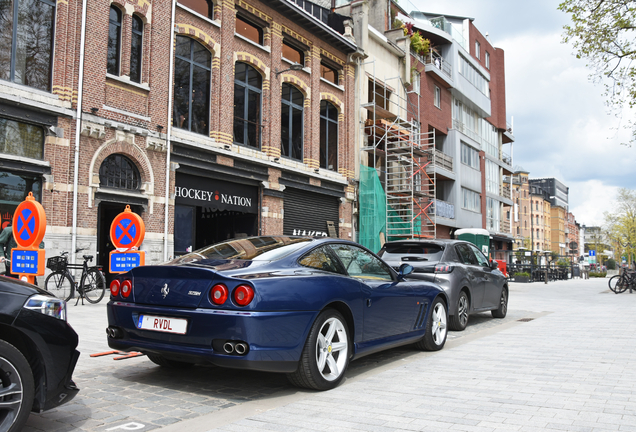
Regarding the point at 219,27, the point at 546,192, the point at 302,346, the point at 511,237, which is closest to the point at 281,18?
the point at 219,27

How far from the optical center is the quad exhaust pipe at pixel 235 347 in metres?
4.14

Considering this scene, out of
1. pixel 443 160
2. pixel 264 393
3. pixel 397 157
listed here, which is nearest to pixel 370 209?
pixel 397 157

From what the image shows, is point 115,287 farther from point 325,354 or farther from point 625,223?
point 625,223

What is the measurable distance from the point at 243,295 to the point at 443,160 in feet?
100

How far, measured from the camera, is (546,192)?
395 feet

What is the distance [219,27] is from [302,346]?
15044 mm

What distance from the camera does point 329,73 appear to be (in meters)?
23.9

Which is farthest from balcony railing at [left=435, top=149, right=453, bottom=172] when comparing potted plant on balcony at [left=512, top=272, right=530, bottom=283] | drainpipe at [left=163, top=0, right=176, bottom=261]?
drainpipe at [left=163, top=0, right=176, bottom=261]

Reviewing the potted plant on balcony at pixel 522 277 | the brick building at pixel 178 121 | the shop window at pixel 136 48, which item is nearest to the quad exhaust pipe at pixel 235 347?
the brick building at pixel 178 121

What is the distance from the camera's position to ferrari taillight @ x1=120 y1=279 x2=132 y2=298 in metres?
4.71

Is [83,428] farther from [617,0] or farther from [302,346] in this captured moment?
[617,0]

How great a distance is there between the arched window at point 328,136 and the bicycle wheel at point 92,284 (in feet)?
43.2

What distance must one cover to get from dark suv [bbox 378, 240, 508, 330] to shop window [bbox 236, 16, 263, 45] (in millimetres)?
12452

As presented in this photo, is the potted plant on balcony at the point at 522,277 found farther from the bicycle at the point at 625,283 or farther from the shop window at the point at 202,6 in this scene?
the shop window at the point at 202,6
